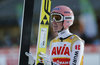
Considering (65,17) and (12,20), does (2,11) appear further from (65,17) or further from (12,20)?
(65,17)

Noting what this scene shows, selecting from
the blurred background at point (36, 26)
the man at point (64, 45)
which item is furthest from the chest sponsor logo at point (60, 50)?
the blurred background at point (36, 26)

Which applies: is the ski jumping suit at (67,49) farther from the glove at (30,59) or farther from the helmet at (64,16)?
the glove at (30,59)

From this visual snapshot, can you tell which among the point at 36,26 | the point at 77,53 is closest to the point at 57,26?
the point at 77,53

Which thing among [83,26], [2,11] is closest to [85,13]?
[83,26]

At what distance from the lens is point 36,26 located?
1210 cm

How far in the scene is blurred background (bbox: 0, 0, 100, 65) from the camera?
10602 mm

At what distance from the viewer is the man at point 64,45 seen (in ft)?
11.7

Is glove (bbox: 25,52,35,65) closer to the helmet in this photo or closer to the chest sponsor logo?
the chest sponsor logo

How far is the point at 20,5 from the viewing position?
12891mm

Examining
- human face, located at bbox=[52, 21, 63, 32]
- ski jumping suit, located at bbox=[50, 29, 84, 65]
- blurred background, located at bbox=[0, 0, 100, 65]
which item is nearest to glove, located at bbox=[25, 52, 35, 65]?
ski jumping suit, located at bbox=[50, 29, 84, 65]

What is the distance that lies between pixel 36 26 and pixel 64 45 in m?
8.42

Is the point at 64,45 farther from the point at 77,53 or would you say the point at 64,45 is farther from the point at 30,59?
the point at 30,59

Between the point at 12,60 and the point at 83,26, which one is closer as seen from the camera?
the point at 12,60

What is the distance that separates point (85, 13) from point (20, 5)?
2.83m
